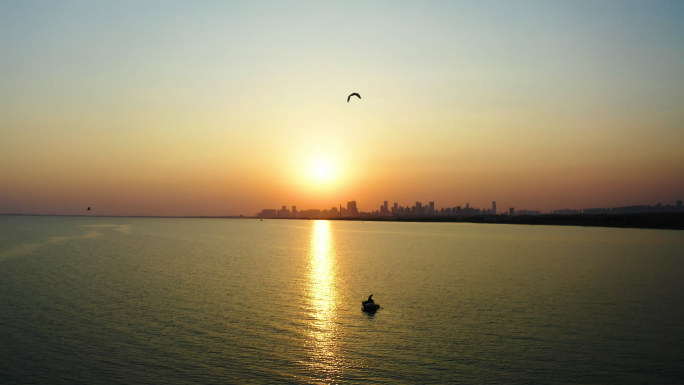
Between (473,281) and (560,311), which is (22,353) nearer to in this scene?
(560,311)

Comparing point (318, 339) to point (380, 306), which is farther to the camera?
point (380, 306)

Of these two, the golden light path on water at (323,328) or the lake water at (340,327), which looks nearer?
the lake water at (340,327)

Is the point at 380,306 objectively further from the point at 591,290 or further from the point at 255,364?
the point at 591,290

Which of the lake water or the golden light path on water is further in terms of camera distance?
the golden light path on water

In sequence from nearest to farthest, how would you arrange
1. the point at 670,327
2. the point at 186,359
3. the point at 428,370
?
the point at 428,370
the point at 186,359
the point at 670,327

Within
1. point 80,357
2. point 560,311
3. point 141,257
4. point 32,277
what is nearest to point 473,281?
point 560,311

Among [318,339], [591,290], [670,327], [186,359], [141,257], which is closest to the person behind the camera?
[186,359]

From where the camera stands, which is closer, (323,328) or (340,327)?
(323,328)

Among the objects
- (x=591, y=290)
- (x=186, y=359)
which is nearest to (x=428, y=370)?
(x=186, y=359)

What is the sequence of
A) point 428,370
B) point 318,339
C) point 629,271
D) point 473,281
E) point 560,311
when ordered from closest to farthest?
point 428,370 < point 318,339 < point 560,311 < point 473,281 < point 629,271
